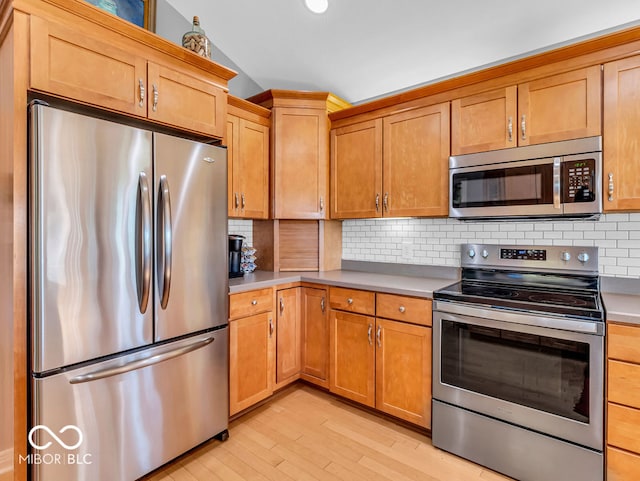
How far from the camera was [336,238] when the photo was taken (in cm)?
320

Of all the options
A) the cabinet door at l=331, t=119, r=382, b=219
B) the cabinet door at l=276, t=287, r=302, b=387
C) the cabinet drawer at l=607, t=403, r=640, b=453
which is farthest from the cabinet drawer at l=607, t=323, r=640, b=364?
the cabinet door at l=276, t=287, r=302, b=387

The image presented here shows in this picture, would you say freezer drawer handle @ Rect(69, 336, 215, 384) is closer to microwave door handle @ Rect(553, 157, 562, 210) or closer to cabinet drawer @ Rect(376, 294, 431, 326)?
cabinet drawer @ Rect(376, 294, 431, 326)

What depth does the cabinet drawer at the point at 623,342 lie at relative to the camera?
1.48m

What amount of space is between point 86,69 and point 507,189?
232cm

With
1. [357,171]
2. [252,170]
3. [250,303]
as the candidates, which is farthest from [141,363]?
[357,171]

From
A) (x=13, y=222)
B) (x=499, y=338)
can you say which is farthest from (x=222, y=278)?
(x=499, y=338)

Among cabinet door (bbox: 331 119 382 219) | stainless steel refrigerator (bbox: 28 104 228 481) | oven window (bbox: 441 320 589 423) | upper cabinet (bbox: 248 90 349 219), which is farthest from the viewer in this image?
upper cabinet (bbox: 248 90 349 219)

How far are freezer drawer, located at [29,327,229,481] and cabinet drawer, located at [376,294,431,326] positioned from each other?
101 cm

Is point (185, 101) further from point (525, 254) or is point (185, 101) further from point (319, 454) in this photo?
point (525, 254)

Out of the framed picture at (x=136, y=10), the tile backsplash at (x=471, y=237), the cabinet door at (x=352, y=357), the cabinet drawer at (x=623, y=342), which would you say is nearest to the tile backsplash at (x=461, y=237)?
the tile backsplash at (x=471, y=237)

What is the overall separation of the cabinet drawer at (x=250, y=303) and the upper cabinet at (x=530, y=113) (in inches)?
64.2

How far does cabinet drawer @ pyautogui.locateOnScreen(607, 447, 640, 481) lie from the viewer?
58.9 inches

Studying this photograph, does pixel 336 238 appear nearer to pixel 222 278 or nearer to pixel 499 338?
pixel 222 278

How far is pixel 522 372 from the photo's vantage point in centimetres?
175
